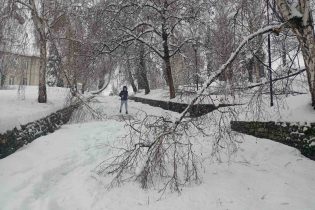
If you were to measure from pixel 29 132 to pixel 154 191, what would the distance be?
578 cm

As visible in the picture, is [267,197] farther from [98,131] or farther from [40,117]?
[40,117]

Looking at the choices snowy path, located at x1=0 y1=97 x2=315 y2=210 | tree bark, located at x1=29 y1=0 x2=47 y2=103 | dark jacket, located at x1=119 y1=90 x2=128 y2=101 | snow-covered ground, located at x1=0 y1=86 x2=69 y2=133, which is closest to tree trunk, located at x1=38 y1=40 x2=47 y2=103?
tree bark, located at x1=29 y1=0 x2=47 y2=103

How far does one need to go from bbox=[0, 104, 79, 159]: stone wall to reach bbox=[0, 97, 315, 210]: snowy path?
0.29 m

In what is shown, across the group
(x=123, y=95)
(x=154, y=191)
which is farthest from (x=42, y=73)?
(x=154, y=191)

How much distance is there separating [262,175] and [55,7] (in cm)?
1097

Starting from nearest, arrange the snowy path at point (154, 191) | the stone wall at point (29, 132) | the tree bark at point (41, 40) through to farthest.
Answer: the snowy path at point (154, 191) → the stone wall at point (29, 132) → the tree bark at point (41, 40)

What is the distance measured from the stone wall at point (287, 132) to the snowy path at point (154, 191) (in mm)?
211

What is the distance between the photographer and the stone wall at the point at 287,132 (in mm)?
8414

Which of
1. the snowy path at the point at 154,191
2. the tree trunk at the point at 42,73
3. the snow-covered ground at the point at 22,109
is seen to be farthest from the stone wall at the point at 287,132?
the tree trunk at the point at 42,73

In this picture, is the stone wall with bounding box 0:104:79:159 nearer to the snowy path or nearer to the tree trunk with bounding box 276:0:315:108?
the snowy path

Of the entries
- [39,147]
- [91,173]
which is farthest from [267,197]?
[39,147]

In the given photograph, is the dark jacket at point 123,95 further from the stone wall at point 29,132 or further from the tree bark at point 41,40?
the tree bark at point 41,40

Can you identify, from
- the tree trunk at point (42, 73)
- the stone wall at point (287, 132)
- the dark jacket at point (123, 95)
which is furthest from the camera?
the dark jacket at point (123, 95)

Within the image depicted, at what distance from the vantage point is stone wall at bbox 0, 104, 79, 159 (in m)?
9.73
